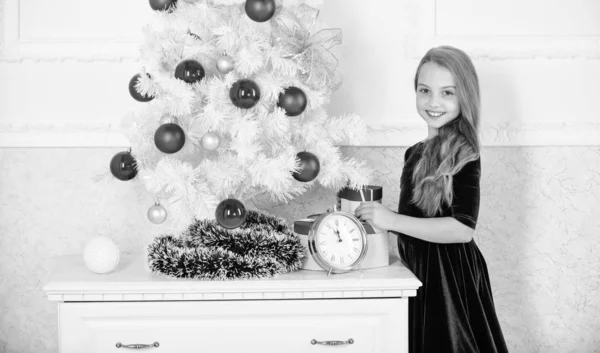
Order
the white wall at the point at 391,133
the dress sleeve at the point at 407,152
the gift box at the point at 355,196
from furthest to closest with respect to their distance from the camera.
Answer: the white wall at the point at 391,133, the dress sleeve at the point at 407,152, the gift box at the point at 355,196

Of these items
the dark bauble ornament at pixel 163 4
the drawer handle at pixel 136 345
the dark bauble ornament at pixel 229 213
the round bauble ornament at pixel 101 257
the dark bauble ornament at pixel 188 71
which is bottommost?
the drawer handle at pixel 136 345

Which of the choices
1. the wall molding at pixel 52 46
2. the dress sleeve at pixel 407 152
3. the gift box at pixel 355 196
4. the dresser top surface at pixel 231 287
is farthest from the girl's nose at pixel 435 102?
the wall molding at pixel 52 46

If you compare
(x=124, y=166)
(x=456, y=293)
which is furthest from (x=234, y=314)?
(x=456, y=293)

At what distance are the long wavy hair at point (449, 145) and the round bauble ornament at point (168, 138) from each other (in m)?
0.74

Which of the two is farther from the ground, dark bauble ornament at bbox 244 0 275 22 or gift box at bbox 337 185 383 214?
dark bauble ornament at bbox 244 0 275 22

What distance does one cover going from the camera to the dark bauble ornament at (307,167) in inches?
72.4

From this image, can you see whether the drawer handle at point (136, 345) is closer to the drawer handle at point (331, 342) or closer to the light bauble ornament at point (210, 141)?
the drawer handle at point (331, 342)

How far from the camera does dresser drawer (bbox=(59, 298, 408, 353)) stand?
1.80 meters

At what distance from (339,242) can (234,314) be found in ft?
1.16

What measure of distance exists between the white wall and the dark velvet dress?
445 millimetres

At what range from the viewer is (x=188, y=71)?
5.87 ft

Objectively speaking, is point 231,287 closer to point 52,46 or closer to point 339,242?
point 339,242

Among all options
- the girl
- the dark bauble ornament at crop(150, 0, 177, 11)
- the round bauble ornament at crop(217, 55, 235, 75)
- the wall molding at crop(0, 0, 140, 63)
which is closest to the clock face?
the girl

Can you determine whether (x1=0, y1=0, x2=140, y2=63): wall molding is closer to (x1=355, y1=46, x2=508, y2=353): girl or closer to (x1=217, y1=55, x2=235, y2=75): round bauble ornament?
(x1=217, y1=55, x2=235, y2=75): round bauble ornament
